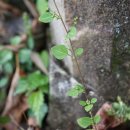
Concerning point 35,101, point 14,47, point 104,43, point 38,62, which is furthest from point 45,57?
point 104,43

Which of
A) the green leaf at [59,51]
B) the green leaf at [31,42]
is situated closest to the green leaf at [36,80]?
the green leaf at [31,42]

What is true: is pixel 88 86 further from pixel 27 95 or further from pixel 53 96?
pixel 27 95

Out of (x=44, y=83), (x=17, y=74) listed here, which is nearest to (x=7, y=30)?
(x=17, y=74)

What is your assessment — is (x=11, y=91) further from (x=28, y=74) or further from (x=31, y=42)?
(x=31, y=42)

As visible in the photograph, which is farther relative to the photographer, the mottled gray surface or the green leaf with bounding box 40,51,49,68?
the green leaf with bounding box 40,51,49,68

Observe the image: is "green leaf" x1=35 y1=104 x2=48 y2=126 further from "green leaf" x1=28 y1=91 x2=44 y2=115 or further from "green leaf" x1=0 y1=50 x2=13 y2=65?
"green leaf" x1=0 y1=50 x2=13 y2=65

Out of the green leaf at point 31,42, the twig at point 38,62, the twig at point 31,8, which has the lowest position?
the twig at point 38,62

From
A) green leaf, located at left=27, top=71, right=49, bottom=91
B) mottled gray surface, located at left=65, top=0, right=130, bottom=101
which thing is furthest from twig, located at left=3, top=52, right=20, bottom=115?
mottled gray surface, located at left=65, top=0, right=130, bottom=101

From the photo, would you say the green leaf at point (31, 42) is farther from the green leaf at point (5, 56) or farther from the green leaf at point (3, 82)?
the green leaf at point (3, 82)
